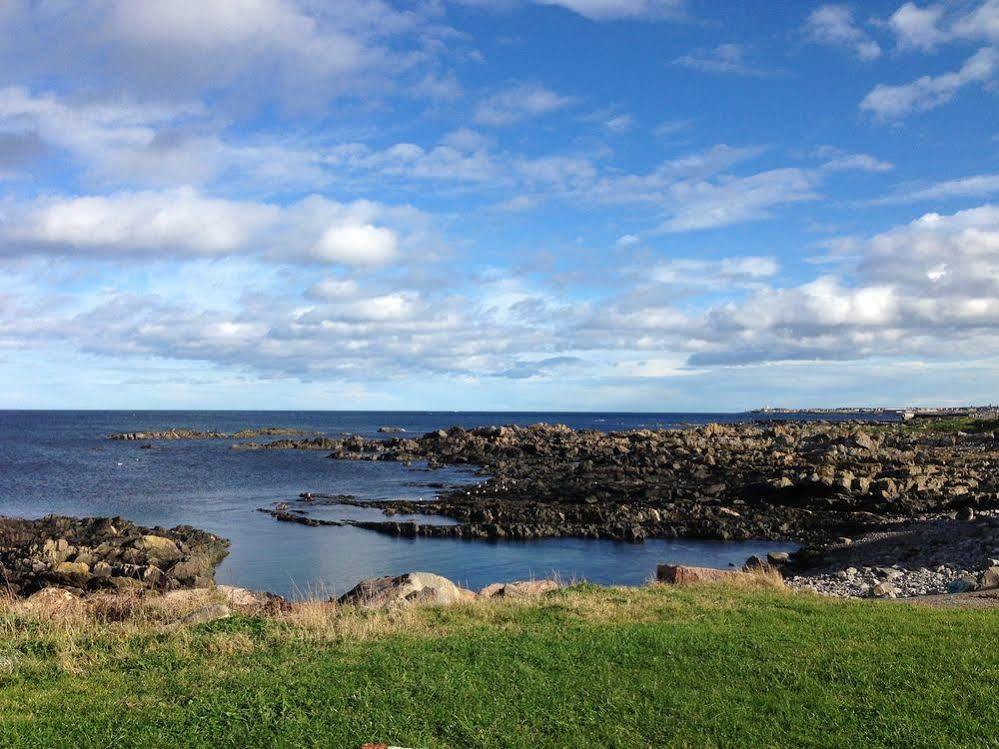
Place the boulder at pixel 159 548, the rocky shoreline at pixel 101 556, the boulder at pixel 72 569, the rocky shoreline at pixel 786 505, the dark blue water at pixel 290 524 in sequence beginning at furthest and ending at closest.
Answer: the dark blue water at pixel 290 524 → the boulder at pixel 159 548 → the rocky shoreline at pixel 786 505 → the boulder at pixel 72 569 → the rocky shoreline at pixel 101 556

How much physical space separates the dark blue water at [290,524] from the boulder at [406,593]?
247 inches

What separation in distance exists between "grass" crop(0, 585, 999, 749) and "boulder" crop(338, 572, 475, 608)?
1571mm

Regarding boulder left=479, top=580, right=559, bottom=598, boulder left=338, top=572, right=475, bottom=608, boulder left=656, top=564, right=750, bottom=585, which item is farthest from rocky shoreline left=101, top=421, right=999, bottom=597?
boulder left=338, top=572, right=475, bottom=608

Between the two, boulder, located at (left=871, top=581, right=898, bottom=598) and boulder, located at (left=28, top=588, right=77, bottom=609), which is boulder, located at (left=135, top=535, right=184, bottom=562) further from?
boulder, located at (left=871, top=581, right=898, bottom=598)

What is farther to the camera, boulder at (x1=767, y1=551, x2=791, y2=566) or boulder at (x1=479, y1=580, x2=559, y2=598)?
boulder at (x1=767, y1=551, x2=791, y2=566)

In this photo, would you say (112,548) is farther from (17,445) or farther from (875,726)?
(17,445)

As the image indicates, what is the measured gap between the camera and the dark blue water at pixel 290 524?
27969 millimetres

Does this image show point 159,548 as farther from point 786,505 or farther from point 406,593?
point 786,505

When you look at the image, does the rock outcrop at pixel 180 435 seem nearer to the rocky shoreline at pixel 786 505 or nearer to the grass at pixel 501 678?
the rocky shoreline at pixel 786 505

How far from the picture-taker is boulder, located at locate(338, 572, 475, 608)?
1498cm

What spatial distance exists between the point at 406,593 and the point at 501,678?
6.43 m

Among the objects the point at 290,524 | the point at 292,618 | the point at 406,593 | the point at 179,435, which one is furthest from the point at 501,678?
the point at 179,435

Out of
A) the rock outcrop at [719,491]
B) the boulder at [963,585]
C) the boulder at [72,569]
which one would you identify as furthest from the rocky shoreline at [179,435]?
the boulder at [963,585]

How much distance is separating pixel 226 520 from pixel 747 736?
1407 inches
